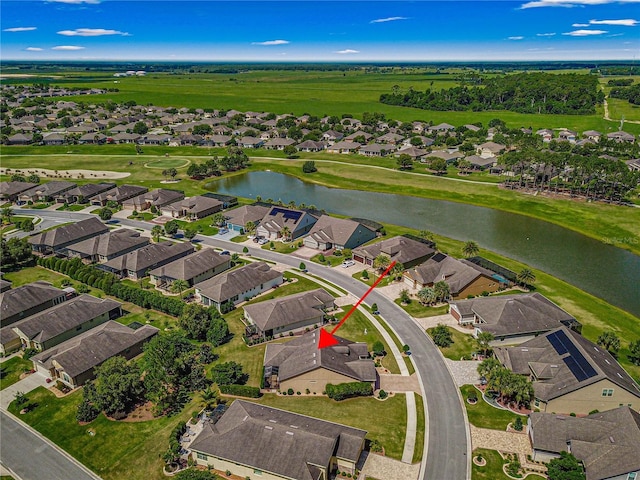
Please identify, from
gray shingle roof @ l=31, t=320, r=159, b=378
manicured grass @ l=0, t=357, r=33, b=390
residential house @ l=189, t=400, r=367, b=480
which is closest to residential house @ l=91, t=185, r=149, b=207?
gray shingle roof @ l=31, t=320, r=159, b=378

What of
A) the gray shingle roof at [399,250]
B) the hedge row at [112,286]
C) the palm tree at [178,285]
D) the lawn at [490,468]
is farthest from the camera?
the gray shingle roof at [399,250]

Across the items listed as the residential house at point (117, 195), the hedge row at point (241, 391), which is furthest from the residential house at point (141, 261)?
the residential house at point (117, 195)

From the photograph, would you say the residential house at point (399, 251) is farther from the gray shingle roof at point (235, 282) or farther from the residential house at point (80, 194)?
the residential house at point (80, 194)

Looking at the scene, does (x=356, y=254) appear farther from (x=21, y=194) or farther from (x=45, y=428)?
(x=21, y=194)

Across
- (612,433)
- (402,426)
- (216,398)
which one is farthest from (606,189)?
(216,398)

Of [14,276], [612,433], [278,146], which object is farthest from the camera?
[278,146]

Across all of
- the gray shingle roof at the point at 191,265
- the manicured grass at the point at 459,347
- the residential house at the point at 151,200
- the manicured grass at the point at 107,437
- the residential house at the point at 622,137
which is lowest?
the manicured grass at the point at 107,437

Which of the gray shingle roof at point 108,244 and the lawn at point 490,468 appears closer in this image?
the lawn at point 490,468
